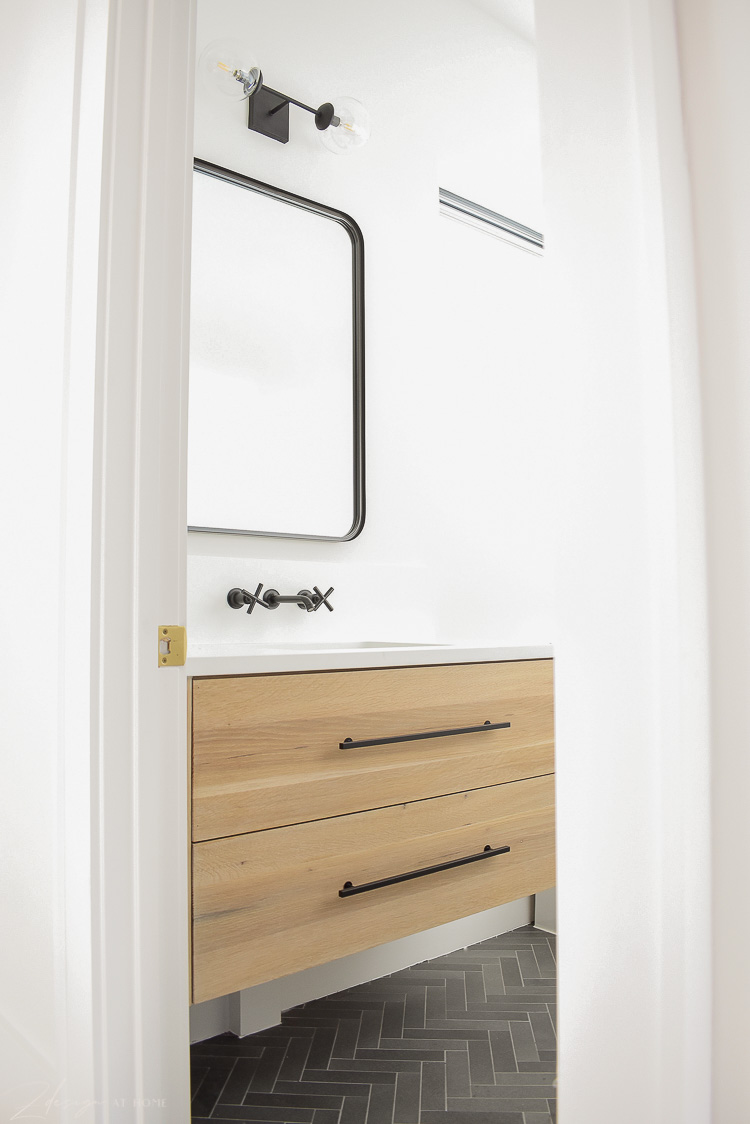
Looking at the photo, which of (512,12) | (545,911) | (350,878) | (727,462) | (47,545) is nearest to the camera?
(727,462)

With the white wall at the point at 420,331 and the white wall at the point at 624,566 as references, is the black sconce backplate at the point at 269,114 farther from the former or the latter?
the white wall at the point at 624,566

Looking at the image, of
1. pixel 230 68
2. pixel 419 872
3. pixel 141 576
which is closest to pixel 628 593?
pixel 141 576

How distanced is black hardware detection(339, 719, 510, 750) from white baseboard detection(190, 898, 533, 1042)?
464 millimetres

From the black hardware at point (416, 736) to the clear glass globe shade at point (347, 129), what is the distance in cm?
174

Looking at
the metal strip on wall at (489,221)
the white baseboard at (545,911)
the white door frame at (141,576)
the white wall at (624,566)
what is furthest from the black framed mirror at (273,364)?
the white wall at (624,566)

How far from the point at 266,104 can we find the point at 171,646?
69.6 inches

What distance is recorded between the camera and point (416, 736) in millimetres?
1704

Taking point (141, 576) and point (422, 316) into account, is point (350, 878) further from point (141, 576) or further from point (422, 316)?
point (422, 316)

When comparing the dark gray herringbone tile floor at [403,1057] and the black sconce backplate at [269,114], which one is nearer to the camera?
the dark gray herringbone tile floor at [403,1057]

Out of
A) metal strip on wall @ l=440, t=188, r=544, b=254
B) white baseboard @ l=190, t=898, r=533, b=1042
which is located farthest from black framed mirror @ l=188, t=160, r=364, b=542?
white baseboard @ l=190, t=898, r=533, b=1042

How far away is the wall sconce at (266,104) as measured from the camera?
2055 mm

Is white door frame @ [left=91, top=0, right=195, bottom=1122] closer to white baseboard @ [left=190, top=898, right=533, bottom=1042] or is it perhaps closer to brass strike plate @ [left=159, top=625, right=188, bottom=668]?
brass strike plate @ [left=159, top=625, right=188, bottom=668]

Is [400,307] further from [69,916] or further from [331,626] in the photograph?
[69,916]

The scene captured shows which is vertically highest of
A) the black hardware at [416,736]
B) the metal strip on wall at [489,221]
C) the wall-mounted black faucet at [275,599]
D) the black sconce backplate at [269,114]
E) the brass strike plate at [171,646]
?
the metal strip on wall at [489,221]
